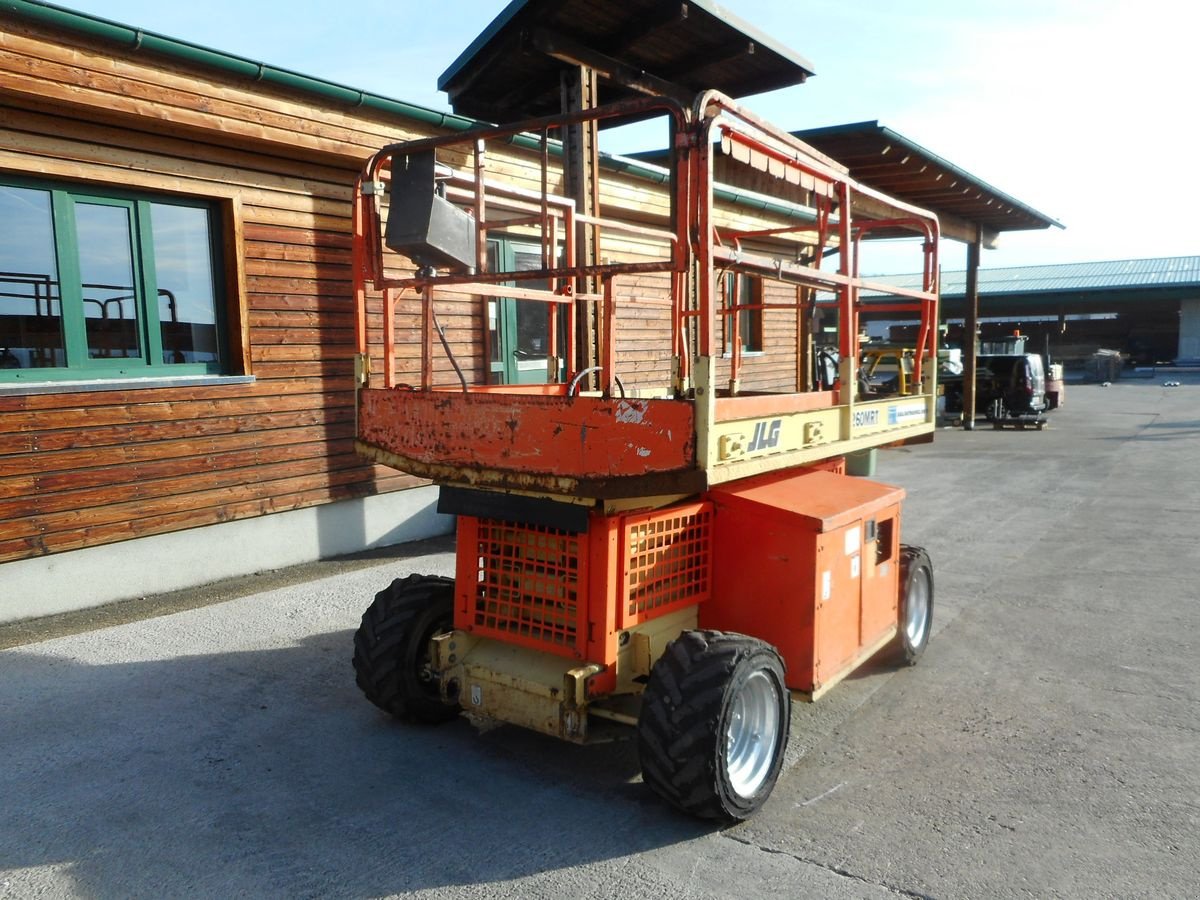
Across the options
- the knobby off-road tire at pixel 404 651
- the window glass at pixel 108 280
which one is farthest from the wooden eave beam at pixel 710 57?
the knobby off-road tire at pixel 404 651

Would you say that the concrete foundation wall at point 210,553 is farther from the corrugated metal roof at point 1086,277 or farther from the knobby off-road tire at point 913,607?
the corrugated metal roof at point 1086,277

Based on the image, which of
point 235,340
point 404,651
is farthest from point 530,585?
point 235,340

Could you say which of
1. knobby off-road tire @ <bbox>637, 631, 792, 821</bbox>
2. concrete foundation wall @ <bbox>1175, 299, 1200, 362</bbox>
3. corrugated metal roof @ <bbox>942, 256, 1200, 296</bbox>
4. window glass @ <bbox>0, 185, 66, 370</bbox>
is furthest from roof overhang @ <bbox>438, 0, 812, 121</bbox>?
concrete foundation wall @ <bbox>1175, 299, 1200, 362</bbox>

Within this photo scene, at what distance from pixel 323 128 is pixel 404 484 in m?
3.08

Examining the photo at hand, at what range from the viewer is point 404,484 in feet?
26.7

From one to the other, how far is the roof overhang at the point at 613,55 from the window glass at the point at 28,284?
3550 millimetres

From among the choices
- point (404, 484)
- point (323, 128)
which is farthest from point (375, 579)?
point (323, 128)

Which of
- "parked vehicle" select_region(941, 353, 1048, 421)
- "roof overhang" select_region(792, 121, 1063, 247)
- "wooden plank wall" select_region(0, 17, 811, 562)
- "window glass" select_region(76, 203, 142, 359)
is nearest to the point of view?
"wooden plank wall" select_region(0, 17, 811, 562)

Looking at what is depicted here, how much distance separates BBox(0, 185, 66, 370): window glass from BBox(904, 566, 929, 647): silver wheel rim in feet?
18.4

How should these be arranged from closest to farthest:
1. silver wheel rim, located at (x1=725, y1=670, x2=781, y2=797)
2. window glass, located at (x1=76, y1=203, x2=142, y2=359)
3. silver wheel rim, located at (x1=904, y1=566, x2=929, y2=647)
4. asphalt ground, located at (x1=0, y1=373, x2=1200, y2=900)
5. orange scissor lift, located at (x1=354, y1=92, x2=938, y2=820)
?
asphalt ground, located at (x1=0, y1=373, x2=1200, y2=900)
orange scissor lift, located at (x1=354, y1=92, x2=938, y2=820)
silver wheel rim, located at (x1=725, y1=670, x2=781, y2=797)
silver wheel rim, located at (x1=904, y1=566, x2=929, y2=647)
window glass, located at (x1=76, y1=203, x2=142, y2=359)

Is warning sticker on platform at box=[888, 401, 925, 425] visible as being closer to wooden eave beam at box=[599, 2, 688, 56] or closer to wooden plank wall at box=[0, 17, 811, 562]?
wooden plank wall at box=[0, 17, 811, 562]

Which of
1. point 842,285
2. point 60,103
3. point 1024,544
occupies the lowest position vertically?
point 1024,544

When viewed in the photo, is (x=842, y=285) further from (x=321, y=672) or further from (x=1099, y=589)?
(x=1099, y=589)

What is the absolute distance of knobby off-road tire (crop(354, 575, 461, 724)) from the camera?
13.5 feet
